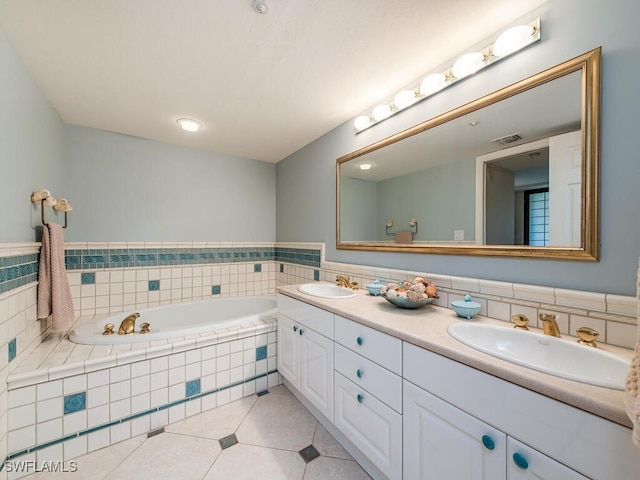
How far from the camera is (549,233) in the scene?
1.05 meters

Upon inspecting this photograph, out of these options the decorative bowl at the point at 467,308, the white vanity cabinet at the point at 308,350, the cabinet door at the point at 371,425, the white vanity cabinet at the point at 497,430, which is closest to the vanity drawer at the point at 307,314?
the white vanity cabinet at the point at 308,350

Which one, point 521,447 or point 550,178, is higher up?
point 550,178

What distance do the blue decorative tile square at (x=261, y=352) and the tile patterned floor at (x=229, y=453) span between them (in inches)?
14.5

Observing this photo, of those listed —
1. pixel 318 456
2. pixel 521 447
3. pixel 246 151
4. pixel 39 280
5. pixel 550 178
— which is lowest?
pixel 318 456

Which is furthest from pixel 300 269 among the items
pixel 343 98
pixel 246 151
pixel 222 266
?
pixel 343 98

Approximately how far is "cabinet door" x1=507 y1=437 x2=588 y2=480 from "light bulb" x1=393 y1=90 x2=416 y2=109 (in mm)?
1650

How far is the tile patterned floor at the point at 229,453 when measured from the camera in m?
1.31

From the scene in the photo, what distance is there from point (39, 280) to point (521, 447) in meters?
2.55

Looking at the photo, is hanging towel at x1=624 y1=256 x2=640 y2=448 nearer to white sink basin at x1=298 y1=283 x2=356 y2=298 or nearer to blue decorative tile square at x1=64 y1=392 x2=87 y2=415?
white sink basin at x1=298 y1=283 x2=356 y2=298

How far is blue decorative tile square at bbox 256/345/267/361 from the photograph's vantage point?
205cm

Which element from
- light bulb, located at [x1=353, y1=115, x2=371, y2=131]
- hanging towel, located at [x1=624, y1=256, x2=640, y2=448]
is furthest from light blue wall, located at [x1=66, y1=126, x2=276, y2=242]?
hanging towel, located at [x1=624, y1=256, x2=640, y2=448]

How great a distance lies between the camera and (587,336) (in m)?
0.88

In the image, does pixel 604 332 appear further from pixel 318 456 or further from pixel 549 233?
pixel 318 456

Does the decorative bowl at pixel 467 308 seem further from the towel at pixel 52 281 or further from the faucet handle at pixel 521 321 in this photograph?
the towel at pixel 52 281
